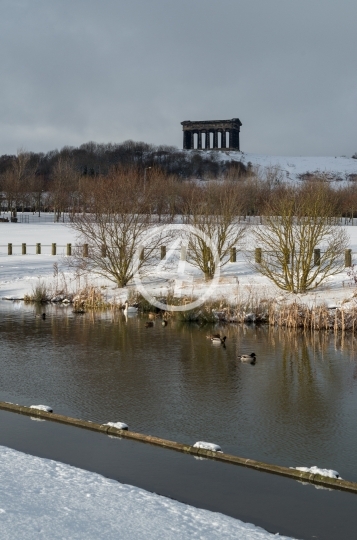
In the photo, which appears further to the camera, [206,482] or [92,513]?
[206,482]

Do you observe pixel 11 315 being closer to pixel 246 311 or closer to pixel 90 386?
pixel 246 311

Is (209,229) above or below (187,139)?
below

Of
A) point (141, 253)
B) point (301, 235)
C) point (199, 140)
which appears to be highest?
point (199, 140)

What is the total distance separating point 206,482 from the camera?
762 centimetres

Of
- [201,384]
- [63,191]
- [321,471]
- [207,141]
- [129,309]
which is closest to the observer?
[321,471]

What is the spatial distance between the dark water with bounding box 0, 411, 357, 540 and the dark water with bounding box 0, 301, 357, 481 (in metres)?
0.62

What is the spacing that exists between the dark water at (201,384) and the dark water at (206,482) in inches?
24.5

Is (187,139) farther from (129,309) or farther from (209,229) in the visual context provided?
(129,309)

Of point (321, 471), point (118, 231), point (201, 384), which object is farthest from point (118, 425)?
point (118, 231)

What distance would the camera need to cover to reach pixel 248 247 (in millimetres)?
36438

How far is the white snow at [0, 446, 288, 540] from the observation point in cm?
600

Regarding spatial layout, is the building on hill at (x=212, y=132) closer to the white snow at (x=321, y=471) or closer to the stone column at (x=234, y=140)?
the stone column at (x=234, y=140)

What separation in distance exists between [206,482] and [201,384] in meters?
4.71

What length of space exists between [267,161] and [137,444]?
134 meters
